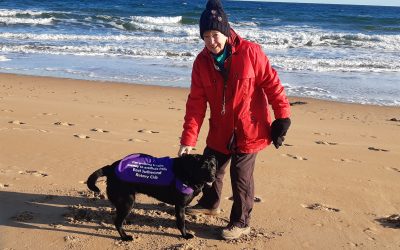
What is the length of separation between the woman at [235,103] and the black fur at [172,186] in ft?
0.68

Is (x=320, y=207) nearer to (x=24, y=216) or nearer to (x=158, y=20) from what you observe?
(x=24, y=216)

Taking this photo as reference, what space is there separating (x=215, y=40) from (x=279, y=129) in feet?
2.70

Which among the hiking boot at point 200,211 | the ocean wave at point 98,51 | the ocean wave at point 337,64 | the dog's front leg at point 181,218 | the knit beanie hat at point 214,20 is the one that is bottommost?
the ocean wave at point 98,51

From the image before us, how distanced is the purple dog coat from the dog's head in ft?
0.20

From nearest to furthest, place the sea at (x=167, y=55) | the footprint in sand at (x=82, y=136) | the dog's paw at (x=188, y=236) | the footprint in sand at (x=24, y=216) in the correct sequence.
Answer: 1. the dog's paw at (x=188, y=236)
2. the footprint in sand at (x=24, y=216)
3. the footprint in sand at (x=82, y=136)
4. the sea at (x=167, y=55)

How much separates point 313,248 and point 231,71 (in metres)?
1.50

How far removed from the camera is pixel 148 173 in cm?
347

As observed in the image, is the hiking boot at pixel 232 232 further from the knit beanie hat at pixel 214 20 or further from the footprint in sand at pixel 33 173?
the footprint in sand at pixel 33 173

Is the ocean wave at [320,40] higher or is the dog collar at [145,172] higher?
the dog collar at [145,172]

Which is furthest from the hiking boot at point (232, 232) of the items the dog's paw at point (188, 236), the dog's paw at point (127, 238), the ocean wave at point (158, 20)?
the ocean wave at point (158, 20)

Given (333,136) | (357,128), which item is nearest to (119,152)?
(333,136)

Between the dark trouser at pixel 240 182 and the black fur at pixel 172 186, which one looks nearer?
the black fur at pixel 172 186

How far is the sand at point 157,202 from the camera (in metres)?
3.66

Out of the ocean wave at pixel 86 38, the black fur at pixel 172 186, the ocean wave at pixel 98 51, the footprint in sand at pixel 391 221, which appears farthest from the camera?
the ocean wave at pixel 86 38
